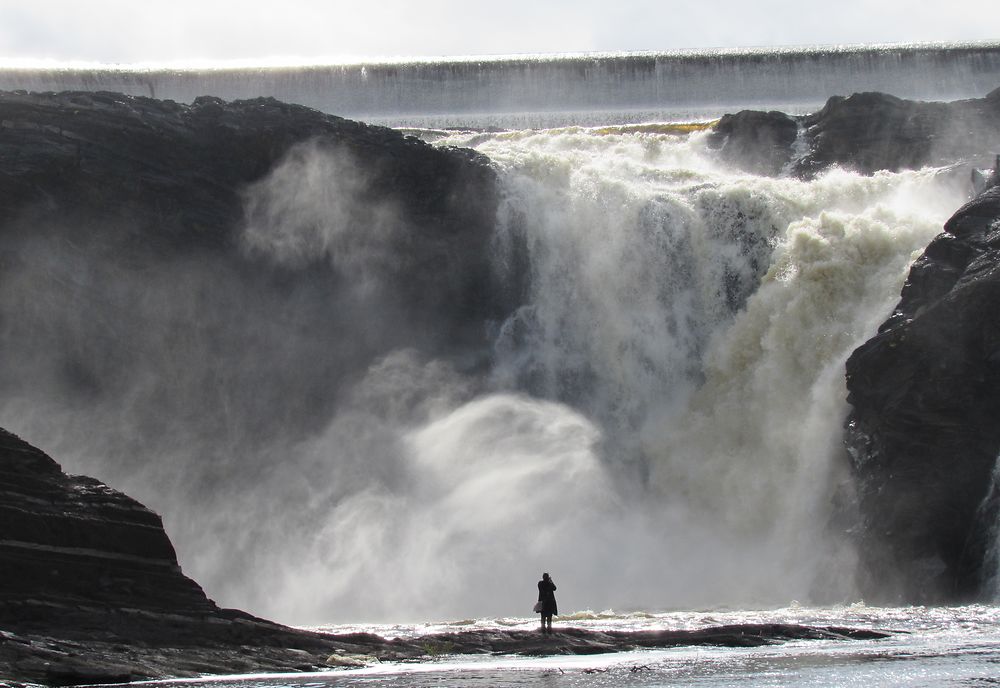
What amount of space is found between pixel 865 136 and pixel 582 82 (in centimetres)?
1679

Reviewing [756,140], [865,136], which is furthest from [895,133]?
[756,140]

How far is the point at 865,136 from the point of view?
219 feet

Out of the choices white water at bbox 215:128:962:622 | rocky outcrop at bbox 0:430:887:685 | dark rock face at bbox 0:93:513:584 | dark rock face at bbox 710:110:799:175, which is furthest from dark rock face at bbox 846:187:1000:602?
dark rock face at bbox 710:110:799:175

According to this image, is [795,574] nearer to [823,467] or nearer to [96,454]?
[823,467]

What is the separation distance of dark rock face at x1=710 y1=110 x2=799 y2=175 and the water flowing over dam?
252 inches

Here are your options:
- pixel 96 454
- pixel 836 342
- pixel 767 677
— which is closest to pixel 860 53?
pixel 836 342

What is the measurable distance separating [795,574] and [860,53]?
42.3 meters

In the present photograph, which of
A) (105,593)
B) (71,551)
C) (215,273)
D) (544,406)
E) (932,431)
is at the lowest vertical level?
(105,593)

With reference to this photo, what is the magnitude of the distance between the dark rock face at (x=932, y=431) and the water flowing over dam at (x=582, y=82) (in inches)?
1298

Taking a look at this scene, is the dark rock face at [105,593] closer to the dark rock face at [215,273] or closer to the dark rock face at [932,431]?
the dark rock face at [932,431]

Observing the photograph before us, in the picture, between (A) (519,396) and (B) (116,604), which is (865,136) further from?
(B) (116,604)

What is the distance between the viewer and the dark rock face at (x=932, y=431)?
134 feet

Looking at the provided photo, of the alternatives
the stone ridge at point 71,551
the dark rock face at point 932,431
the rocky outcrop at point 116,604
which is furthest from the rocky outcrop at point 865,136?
the stone ridge at point 71,551

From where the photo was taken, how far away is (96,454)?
53438 mm
